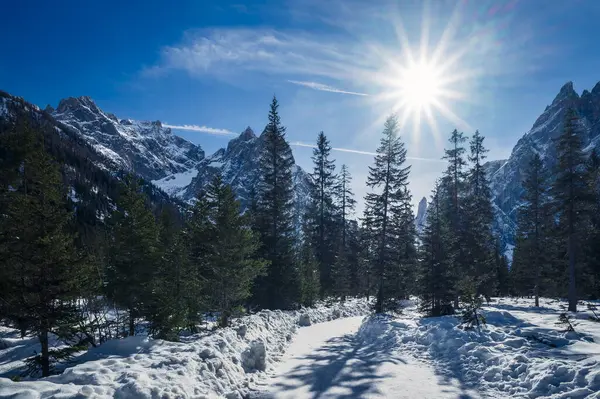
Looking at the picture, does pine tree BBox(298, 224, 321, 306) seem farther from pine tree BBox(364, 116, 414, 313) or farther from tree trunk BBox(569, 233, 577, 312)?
tree trunk BBox(569, 233, 577, 312)

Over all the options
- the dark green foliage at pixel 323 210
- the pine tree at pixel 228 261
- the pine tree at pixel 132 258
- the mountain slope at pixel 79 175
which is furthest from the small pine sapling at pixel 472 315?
the mountain slope at pixel 79 175

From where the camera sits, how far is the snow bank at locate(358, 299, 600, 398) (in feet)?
23.7

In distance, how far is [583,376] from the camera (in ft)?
23.0

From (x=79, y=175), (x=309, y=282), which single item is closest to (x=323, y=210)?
(x=309, y=282)

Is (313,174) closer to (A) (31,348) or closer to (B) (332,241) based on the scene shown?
(B) (332,241)

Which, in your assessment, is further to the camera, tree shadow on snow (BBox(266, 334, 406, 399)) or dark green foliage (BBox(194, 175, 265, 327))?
dark green foliage (BBox(194, 175, 265, 327))

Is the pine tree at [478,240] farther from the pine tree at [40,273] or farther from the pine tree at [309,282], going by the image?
the pine tree at [40,273]

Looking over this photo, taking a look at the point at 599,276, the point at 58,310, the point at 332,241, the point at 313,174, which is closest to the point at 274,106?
the point at 313,174

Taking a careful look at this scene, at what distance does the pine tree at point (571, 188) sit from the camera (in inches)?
851

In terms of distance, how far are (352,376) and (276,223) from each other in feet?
53.8

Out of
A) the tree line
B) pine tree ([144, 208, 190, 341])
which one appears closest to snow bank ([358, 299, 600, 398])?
pine tree ([144, 208, 190, 341])

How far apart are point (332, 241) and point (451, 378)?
2816cm

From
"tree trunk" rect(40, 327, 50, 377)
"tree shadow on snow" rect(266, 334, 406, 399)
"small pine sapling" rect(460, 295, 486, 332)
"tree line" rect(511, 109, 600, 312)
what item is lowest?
"tree shadow on snow" rect(266, 334, 406, 399)

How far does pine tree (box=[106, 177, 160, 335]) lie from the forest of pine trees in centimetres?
6
